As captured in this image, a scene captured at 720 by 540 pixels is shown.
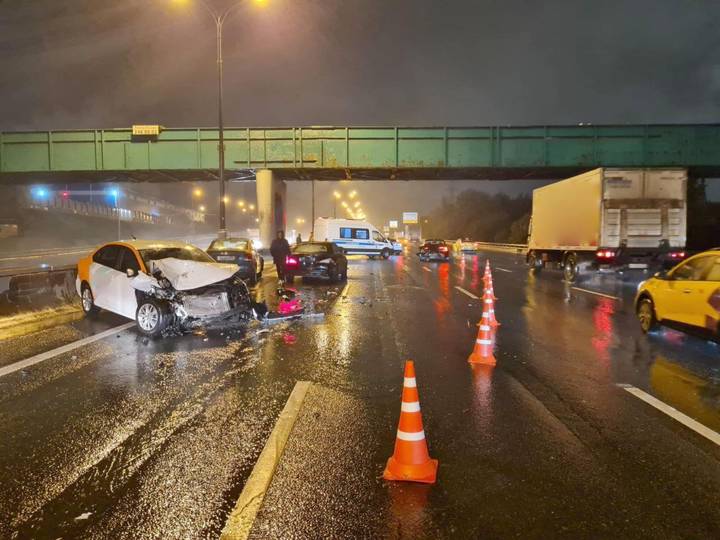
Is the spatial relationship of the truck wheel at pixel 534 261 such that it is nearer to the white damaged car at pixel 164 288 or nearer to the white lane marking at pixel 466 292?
the white lane marking at pixel 466 292

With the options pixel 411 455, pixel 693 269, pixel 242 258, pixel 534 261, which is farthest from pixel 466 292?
pixel 411 455

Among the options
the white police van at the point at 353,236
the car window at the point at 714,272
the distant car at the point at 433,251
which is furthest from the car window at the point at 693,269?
the white police van at the point at 353,236

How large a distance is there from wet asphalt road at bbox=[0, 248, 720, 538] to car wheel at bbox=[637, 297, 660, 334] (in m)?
0.48

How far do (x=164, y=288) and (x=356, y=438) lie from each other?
18.1 feet

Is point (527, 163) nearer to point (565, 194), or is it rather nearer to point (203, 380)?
point (565, 194)

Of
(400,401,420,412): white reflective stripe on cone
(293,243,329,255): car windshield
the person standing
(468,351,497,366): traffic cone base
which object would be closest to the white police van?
(293,243,329,255): car windshield

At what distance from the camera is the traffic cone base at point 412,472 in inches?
139

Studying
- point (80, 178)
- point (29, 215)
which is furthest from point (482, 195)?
point (80, 178)

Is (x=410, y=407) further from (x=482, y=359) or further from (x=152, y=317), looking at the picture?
(x=152, y=317)

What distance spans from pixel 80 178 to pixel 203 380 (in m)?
34.8

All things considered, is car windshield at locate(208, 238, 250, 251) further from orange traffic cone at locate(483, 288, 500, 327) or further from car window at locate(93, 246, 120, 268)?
orange traffic cone at locate(483, 288, 500, 327)

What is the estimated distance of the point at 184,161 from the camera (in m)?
33.1

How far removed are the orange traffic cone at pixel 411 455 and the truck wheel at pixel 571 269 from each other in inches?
704

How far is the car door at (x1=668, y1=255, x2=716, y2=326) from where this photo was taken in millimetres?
7613
